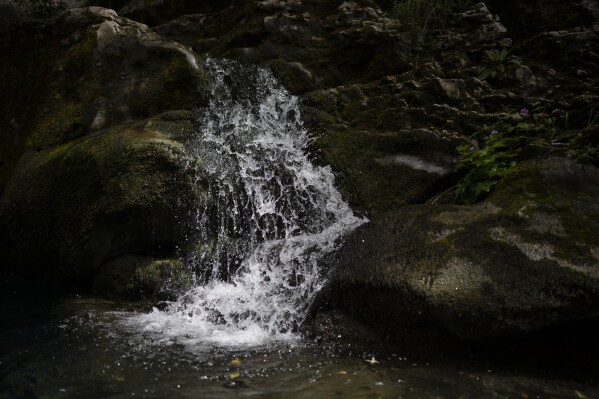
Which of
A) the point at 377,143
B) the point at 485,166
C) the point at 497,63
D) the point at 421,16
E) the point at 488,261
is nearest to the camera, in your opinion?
the point at 488,261

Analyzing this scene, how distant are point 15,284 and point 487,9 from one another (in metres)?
7.40

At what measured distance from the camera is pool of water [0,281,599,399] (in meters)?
3.08

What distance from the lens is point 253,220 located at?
5781mm

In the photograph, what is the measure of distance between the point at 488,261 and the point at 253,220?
9.27 feet

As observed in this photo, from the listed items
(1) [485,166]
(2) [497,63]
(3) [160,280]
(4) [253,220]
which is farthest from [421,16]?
(3) [160,280]

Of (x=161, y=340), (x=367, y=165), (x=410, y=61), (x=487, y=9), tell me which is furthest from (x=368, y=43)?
(x=161, y=340)

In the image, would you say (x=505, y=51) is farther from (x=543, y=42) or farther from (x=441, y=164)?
(x=441, y=164)

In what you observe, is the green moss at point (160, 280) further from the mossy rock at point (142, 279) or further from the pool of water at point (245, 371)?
the pool of water at point (245, 371)

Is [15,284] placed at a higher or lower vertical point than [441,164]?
lower

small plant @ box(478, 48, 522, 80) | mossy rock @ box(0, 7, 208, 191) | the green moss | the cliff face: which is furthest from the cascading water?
small plant @ box(478, 48, 522, 80)

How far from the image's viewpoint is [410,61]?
23.3 feet

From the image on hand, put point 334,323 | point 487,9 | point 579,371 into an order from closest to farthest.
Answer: point 579,371 < point 334,323 < point 487,9

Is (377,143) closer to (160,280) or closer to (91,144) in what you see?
(160,280)

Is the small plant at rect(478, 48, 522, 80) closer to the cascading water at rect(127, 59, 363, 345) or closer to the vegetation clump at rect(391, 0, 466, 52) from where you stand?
the vegetation clump at rect(391, 0, 466, 52)
